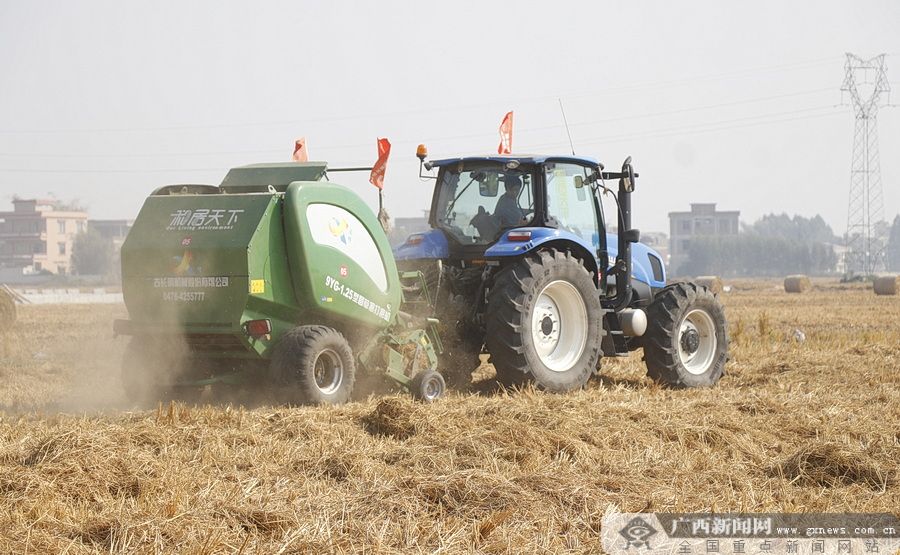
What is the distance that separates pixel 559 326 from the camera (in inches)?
390

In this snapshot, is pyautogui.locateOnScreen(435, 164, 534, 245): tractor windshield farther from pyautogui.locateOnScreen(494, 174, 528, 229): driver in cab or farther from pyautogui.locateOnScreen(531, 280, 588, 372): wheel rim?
pyautogui.locateOnScreen(531, 280, 588, 372): wheel rim

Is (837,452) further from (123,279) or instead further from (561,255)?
(123,279)

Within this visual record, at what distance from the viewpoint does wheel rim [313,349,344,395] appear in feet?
27.8

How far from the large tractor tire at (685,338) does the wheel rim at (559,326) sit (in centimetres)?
100

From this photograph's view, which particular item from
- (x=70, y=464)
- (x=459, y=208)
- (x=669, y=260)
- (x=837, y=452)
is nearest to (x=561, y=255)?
(x=459, y=208)

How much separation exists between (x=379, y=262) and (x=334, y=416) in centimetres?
206

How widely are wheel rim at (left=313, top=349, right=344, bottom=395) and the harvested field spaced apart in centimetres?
37

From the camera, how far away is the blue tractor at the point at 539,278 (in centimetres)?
932

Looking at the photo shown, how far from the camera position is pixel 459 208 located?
1023 centimetres

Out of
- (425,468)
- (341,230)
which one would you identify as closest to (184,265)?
(341,230)

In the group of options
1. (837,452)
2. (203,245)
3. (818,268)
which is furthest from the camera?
(818,268)

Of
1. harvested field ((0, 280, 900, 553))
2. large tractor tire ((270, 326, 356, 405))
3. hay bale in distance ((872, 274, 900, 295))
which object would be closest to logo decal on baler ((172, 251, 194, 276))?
large tractor tire ((270, 326, 356, 405))

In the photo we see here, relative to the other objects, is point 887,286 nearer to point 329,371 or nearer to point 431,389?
point 431,389

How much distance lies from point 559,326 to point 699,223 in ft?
473
